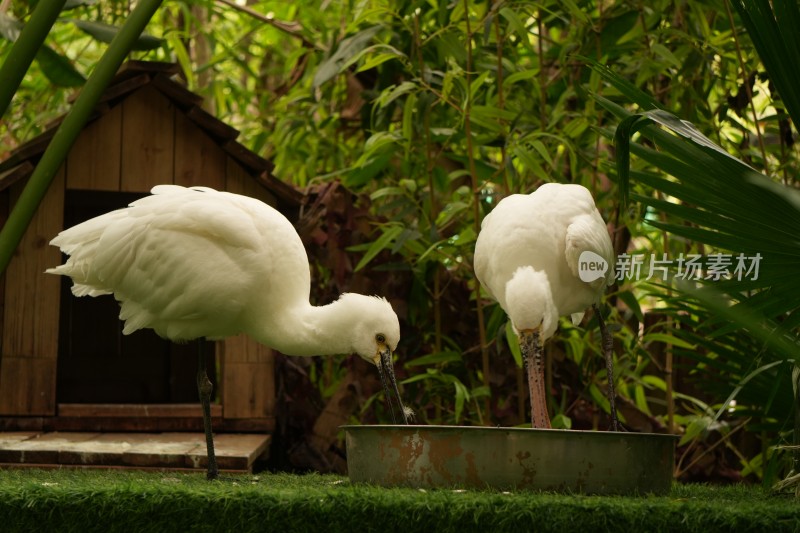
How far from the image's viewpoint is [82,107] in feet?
10.2

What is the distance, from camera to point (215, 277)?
415 cm

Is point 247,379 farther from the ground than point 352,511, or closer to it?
farther from the ground

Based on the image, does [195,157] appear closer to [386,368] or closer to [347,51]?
[347,51]

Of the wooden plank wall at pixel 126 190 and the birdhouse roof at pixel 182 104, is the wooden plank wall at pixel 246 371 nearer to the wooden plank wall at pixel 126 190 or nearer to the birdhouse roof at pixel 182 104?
the wooden plank wall at pixel 126 190

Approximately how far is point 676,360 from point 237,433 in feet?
9.80

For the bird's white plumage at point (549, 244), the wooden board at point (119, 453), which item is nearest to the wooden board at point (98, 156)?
the wooden board at point (119, 453)

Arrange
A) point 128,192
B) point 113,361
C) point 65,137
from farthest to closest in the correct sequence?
1. point 113,361
2. point 128,192
3. point 65,137

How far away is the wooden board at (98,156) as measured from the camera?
550cm

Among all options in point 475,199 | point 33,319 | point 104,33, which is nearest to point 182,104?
point 104,33

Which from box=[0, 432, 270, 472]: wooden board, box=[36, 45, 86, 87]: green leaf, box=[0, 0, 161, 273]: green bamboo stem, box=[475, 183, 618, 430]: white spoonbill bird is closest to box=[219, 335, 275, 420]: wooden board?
box=[0, 432, 270, 472]: wooden board

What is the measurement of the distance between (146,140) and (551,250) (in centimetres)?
243

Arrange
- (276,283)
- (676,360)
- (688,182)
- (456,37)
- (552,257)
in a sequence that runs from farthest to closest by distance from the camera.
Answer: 1. (676,360)
2. (456,37)
3. (552,257)
4. (276,283)
5. (688,182)

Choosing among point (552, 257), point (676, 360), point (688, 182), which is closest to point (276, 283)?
point (552, 257)

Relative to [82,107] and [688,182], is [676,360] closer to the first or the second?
[688,182]
